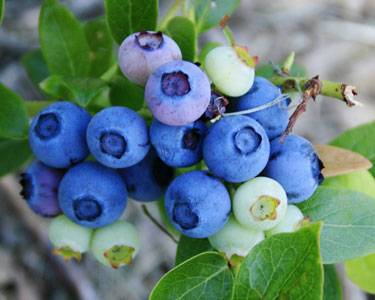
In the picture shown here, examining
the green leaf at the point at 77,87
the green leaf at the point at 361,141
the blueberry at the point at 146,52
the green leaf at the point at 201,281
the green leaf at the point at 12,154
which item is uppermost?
the blueberry at the point at 146,52

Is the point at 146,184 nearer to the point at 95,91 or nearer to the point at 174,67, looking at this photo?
the point at 95,91

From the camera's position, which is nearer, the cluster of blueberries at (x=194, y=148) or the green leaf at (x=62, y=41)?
the cluster of blueberries at (x=194, y=148)

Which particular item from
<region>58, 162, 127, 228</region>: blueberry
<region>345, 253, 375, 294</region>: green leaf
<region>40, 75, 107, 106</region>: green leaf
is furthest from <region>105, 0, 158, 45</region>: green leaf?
<region>345, 253, 375, 294</region>: green leaf

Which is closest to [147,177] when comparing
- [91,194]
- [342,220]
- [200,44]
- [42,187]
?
[91,194]

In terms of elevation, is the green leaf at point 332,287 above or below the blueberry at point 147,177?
below

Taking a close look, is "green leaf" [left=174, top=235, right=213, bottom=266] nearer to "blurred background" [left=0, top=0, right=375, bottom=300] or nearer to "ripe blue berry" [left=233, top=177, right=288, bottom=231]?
"ripe blue berry" [left=233, top=177, right=288, bottom=231]

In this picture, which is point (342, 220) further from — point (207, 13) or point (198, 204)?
point (207, 13)

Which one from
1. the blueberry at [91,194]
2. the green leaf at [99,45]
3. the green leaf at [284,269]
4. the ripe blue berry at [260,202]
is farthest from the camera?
the green leaf at [99,45]

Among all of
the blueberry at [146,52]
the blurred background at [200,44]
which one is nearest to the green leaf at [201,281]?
the blueberry at [146,52]

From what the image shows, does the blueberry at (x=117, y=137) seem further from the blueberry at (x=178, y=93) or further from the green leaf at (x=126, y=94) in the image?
the green leaf at (x=126, y=94)
